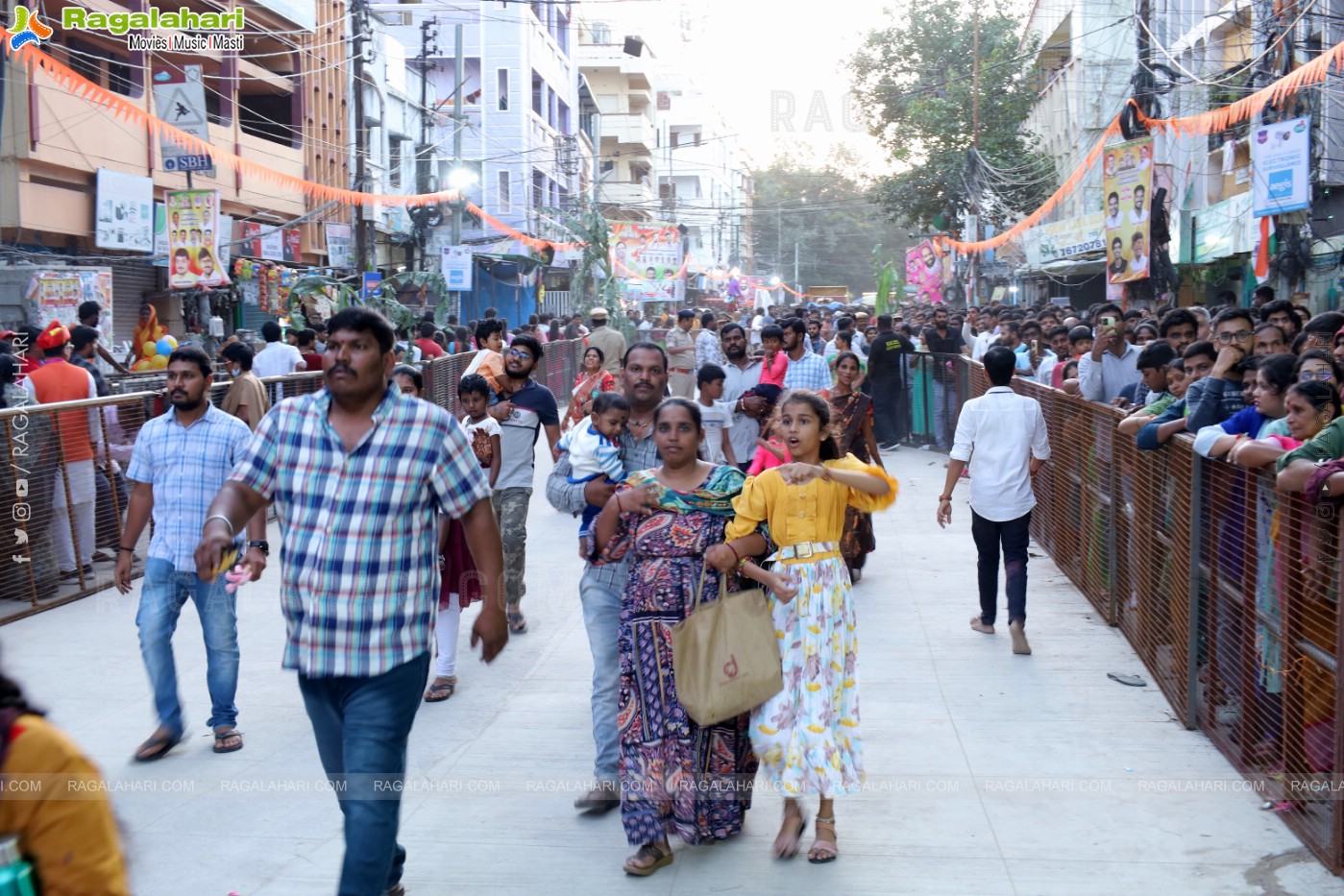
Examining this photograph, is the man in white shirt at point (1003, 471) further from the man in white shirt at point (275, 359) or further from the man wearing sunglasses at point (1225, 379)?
the man in white shirt at point (275, 359)

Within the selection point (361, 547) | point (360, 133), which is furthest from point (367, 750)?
point (360, 133)

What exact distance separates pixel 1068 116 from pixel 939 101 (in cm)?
543

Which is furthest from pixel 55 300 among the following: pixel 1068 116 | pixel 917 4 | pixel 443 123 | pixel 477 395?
pixel 917 4

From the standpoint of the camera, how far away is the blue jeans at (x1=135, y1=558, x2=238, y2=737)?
582 cm

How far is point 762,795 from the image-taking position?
5559mm

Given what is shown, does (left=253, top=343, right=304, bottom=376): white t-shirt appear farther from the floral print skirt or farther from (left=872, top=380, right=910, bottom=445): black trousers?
the floral print skirt

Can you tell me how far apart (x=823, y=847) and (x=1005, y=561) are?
3.42m

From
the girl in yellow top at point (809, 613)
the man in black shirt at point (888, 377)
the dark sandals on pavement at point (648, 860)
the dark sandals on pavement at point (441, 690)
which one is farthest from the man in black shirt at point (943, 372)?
the dark sandals on pavement at point (648, 860)

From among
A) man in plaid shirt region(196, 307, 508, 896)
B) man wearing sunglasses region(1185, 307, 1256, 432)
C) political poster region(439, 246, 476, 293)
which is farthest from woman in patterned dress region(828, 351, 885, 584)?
political poster region(439, 246, 476, 293)

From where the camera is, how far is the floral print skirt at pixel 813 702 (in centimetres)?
462

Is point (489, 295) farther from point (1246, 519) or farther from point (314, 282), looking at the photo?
point (1246, 519)

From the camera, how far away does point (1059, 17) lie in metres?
40.0

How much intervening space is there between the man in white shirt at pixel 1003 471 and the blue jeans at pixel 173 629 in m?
3.96

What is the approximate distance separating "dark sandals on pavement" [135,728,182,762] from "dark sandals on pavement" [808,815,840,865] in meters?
2.99
